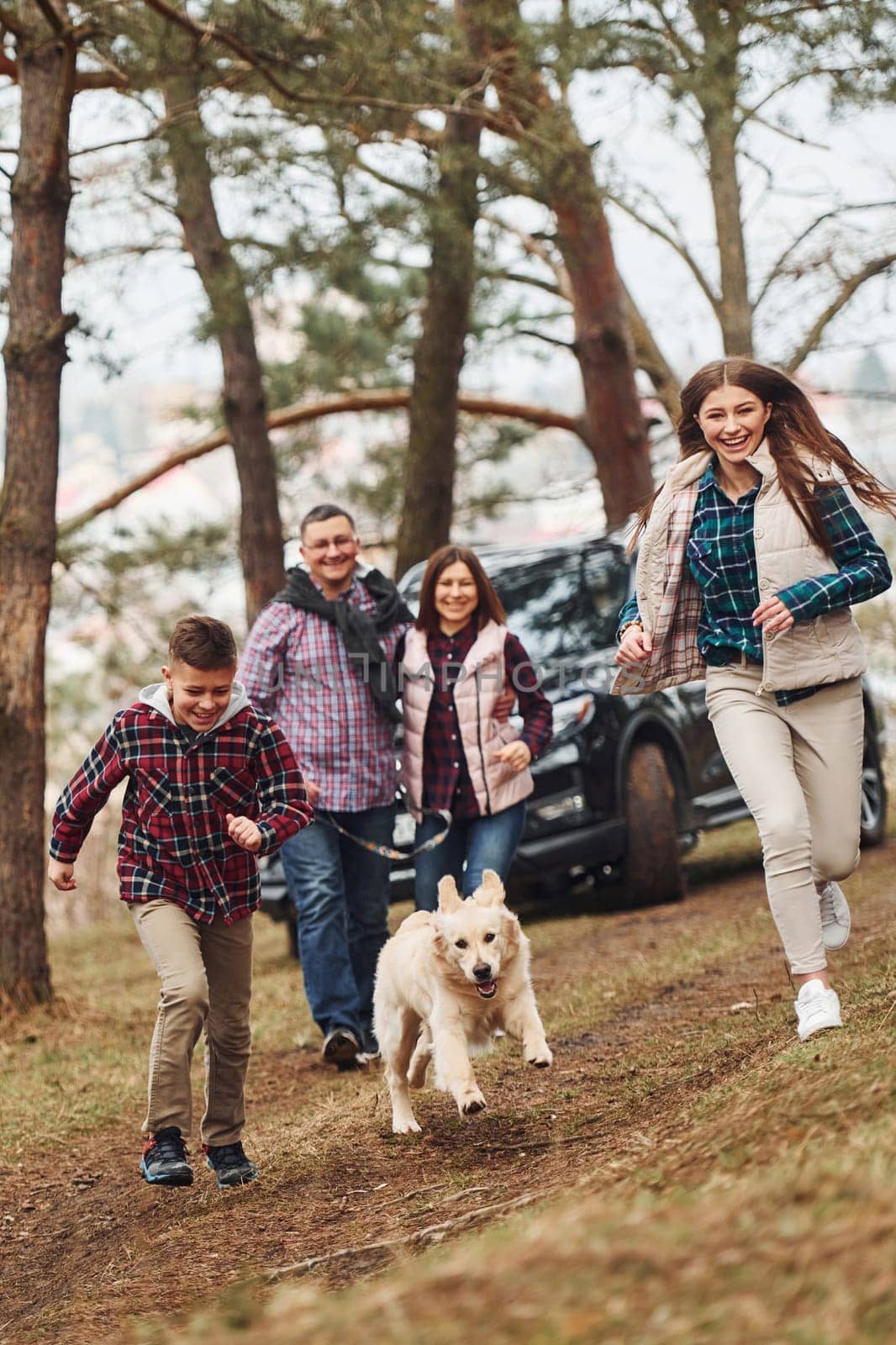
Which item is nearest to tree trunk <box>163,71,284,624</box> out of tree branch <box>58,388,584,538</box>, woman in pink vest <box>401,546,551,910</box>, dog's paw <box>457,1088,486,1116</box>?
tree branch <box>58,388,584,538</box>

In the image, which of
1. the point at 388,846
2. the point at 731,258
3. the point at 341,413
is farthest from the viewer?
the point at 341,413

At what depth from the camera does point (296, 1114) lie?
6.16 meters

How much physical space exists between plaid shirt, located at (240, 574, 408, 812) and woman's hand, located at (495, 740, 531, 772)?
694mm

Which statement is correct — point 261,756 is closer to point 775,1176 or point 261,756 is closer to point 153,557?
point 775,1176

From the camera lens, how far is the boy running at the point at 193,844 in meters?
4.98

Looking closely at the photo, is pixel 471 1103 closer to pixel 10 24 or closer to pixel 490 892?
pixel 490 892

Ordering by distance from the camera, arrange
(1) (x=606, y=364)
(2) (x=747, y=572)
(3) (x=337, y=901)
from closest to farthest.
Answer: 1. (2) (x=747, y=572)
2. (3) (x=337, y=901)
3. (1) (x=606, y=364)

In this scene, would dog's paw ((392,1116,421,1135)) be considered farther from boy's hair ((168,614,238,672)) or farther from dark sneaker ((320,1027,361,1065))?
boy's hair ((168,614,238,672))

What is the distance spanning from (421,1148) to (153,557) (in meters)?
12.6

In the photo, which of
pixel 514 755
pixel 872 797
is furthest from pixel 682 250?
pixel 514 755

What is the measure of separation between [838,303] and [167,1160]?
10.5 metres

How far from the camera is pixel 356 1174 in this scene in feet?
16.4

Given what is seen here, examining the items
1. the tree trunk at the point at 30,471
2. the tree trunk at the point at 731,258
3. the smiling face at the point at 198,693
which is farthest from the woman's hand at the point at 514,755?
the tree trunk at the point at 731,258

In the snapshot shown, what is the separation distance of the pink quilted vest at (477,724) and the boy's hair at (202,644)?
67.3 inches
